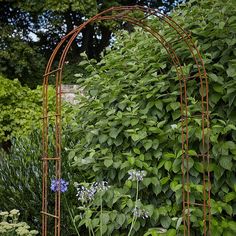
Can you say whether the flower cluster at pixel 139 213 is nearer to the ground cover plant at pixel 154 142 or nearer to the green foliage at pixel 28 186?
the ground cover plant at pixel 154 142

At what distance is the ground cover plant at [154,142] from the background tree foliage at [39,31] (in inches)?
310

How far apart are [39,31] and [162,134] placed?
10.4 metres

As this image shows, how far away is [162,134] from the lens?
2.68m

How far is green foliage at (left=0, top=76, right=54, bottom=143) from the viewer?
726 centimetres

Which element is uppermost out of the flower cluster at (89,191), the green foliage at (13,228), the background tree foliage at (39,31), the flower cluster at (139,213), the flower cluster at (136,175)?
the background tree foliage at (39,31)

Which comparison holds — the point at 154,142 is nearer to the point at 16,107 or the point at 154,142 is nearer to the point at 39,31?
the point at 16,107

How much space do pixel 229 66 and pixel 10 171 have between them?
1.81 m

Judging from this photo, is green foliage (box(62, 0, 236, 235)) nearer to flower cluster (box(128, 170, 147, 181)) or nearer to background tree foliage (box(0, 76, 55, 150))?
flower cluster (box(128, 170, 147, 181))

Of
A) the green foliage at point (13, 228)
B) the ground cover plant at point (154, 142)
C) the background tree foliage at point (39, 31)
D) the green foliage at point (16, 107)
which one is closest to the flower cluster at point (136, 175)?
the ground cover plant at point (154, 142)

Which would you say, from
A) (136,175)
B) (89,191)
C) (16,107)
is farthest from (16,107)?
(136,175)

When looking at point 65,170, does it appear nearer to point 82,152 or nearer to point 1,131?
point 82,152

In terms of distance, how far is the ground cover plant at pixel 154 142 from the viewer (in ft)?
8.42

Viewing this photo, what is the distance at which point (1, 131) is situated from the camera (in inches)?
288

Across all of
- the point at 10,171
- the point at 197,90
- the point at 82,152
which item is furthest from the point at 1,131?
the point at 197,90
